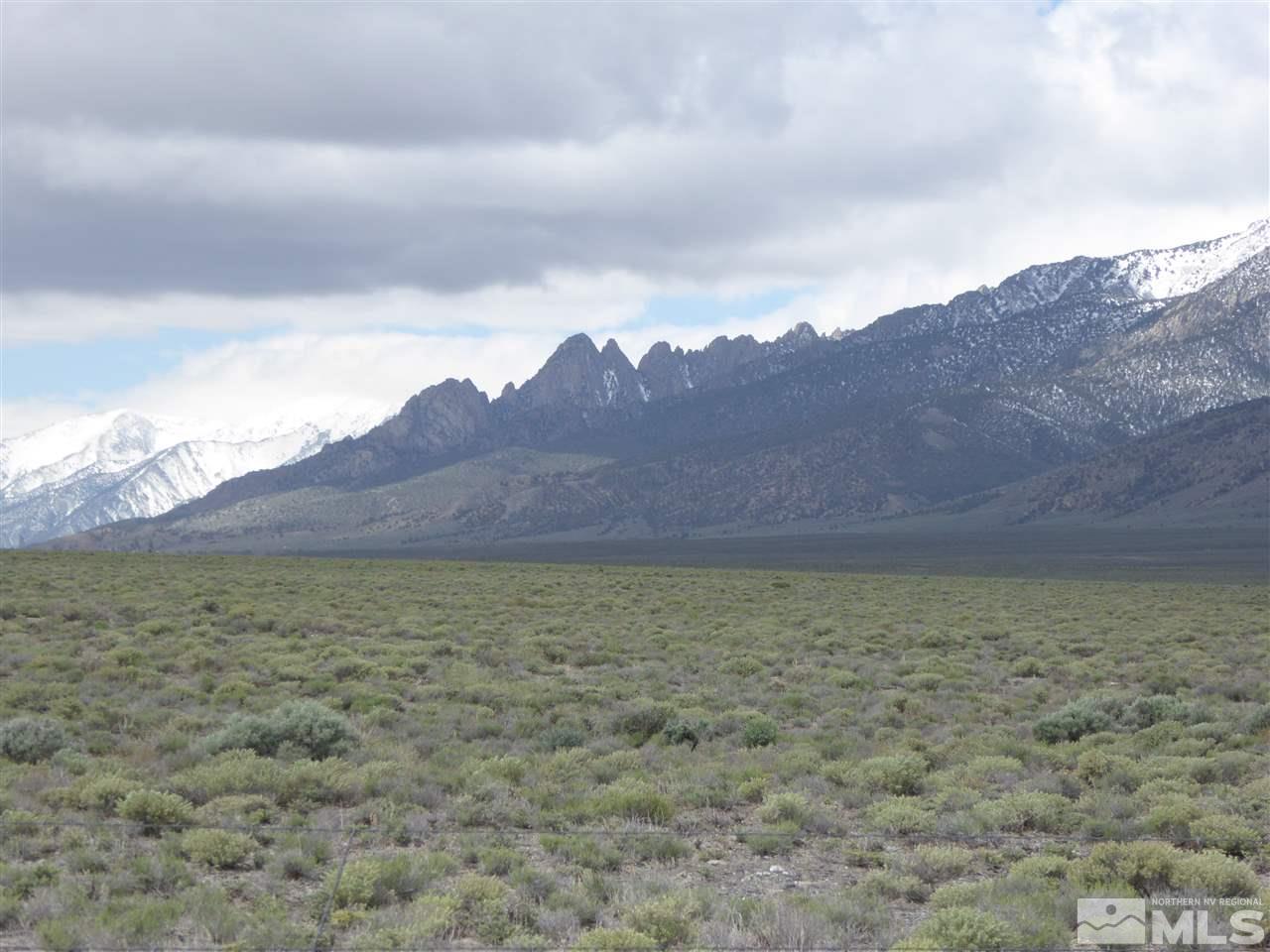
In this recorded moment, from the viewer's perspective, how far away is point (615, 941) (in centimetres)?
842

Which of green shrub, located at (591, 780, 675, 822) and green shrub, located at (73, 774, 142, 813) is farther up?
green shrub, located at (73, 774, 142, 813)

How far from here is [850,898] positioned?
9.69 m

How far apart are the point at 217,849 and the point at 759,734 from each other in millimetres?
8931

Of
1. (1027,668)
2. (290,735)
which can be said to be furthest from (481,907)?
(1027,668)

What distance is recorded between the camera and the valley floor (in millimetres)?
9148

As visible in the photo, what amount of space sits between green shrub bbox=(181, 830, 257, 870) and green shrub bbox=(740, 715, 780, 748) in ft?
27.4

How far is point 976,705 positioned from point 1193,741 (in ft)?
15.9

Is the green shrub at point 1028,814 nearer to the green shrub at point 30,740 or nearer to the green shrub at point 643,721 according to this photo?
→ the green shrub at point 643,721

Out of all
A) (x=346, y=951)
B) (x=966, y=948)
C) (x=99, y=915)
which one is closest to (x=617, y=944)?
(x=346, y=951)

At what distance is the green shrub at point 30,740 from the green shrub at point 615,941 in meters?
8.95

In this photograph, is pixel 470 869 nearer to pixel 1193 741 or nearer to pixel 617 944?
pixel 617 944

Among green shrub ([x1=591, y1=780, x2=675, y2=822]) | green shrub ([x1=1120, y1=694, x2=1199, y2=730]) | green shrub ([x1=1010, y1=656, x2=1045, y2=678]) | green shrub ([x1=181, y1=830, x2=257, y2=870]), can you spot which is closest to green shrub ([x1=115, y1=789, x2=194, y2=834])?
green shrub ([x1=181, y1=830, x2=257, y2=870])

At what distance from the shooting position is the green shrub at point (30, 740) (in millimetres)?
14258

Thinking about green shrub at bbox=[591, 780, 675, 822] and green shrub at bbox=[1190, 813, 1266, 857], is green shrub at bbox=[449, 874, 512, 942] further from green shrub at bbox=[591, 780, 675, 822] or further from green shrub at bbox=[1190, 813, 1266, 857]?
green shrub at bbox=[1190, 813, 1266, 857]
